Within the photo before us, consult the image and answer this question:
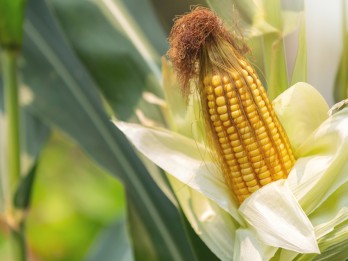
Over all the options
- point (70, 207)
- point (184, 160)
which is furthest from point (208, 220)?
point (70, 207)

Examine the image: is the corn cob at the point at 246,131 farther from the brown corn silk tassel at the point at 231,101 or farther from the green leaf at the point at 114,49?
the green leaf at the point at 114,49

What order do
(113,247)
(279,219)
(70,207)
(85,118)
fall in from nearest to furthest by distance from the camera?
(279,219), (85,118), (113,247), (70,207)

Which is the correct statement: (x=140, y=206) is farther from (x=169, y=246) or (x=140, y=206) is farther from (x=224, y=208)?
(x=224, y=208)

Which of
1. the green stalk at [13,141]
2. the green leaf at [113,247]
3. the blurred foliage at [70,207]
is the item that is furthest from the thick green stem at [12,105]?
the blurred foliage at [70,207]

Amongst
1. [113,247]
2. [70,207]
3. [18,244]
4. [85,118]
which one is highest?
[85,118]

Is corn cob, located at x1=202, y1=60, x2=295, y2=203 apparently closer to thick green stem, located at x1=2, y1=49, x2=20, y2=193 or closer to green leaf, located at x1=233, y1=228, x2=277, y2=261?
green leaf, located at x1=233, y1=228, x2=277, y2=261

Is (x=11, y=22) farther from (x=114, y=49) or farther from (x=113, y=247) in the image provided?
(x=113, y=247)

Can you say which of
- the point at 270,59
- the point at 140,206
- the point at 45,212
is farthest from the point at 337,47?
the point at 45,212
